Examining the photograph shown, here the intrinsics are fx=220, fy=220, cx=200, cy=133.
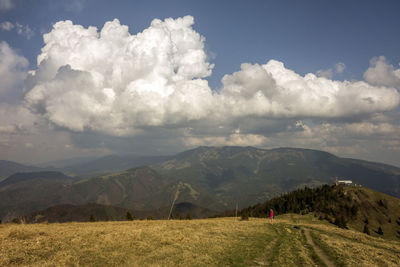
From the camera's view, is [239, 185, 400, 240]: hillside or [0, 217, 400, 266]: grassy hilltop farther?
[239, 185, 400, 240]: hillside

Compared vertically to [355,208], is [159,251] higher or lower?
higher

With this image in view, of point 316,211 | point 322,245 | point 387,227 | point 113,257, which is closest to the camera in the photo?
point 113,257

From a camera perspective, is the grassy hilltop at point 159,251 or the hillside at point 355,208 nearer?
the grassy hilltop at point 159,251

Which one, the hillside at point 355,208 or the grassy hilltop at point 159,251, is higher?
the grassy hilltop at point 159,251

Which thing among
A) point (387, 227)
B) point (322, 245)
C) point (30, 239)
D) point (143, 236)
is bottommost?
point (387, 227)

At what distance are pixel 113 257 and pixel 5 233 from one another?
12064 mm

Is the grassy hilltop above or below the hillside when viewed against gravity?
above

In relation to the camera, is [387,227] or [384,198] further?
[384,198]

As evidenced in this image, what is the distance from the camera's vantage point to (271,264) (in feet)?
63.5

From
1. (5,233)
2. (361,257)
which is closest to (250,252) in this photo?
(361,257)

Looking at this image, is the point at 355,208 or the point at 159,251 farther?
the point at 355,208

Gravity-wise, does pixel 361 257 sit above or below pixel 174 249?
below

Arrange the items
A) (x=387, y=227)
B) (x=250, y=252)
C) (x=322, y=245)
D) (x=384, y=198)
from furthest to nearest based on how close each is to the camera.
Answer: (x=384, y=198) < (x=387, y=227) < (x=322, y=245) < (x=250, y=252)

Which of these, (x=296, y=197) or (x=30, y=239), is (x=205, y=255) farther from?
(x=296, y=197)
